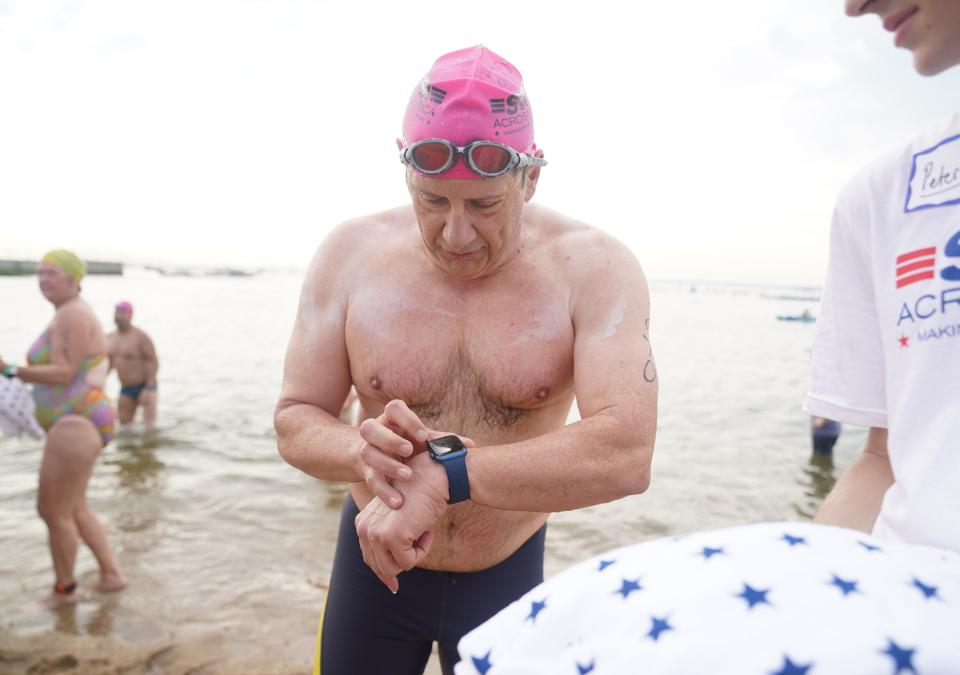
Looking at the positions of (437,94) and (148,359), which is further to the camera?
(148,359)

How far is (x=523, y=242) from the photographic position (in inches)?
89.7

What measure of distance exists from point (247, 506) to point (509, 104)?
592cm

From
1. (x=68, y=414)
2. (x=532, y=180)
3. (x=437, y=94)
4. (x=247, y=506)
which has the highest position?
(x=437, y=94)

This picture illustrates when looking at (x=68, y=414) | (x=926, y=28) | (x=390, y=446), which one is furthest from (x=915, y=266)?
(x=68, y=414)

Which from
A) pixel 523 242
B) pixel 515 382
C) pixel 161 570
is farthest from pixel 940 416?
pixel 161 570

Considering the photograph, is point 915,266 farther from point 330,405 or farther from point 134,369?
point 134,369

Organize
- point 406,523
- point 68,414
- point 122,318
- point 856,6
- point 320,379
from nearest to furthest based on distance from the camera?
1. point 856,6
2. point 406,523
3. point 320,379
4. point 68,414
5. point 122,318

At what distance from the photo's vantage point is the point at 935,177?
1129 millimetres

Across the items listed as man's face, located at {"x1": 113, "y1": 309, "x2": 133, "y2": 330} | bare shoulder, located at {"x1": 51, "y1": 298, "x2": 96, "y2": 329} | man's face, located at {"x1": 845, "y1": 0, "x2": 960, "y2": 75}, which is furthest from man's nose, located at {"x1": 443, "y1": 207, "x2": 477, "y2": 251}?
man's face, located at {"x1": 113, "y1": 309, "x2": 133, "y2": 330}

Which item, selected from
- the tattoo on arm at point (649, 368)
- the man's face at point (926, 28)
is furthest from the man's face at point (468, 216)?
the man's face at point (926, 28)

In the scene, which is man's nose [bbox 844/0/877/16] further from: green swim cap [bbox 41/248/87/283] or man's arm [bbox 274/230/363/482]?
green swim cap [bbox 41/248/87/283]

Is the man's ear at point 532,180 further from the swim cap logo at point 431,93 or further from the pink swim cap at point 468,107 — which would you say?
the swim cap logo at point 431,93

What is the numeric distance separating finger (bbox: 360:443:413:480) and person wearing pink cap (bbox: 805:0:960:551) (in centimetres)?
94

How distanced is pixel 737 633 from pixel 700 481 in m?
8.13
